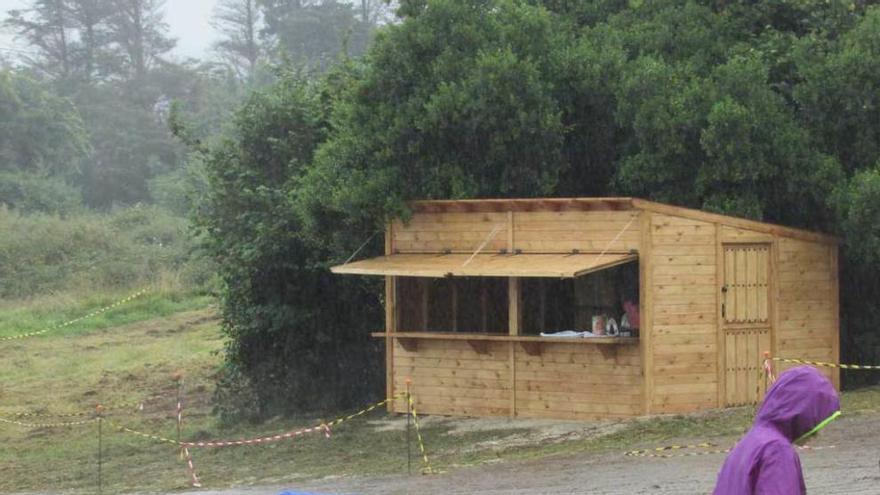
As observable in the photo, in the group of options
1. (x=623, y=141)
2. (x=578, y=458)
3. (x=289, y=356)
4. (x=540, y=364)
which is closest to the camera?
(x=578, y=458)

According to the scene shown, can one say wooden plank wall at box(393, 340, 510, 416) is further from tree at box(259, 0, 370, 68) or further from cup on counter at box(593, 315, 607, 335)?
tree at box(259, 0, 370, 68)

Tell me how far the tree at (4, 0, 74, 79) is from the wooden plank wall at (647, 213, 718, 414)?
210 ft

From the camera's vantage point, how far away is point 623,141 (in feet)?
69.8

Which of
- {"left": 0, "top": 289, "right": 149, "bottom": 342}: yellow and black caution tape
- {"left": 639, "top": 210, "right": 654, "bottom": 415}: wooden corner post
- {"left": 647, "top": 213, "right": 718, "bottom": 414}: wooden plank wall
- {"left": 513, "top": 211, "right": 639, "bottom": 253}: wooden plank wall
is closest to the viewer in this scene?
{"left": 639, "top": 210, "right": 654, "bottom": 415}: wooden corner post

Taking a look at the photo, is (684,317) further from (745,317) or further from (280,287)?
(280,287)

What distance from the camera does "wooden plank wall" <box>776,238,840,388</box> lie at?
18.7 m

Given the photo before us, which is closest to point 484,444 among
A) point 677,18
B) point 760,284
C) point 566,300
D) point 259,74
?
point 566,300

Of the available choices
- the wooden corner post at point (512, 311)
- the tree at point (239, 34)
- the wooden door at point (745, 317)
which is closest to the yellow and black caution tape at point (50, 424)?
the wooden corner post at point (512, 311)

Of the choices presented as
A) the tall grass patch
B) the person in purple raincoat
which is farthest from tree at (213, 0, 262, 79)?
the person in purple raincoat

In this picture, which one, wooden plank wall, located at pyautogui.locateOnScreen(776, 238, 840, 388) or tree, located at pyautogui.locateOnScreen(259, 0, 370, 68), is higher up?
tree, located at pyautogui.locateOnScreen(259, 0, 370, 68)

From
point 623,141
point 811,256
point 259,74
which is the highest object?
point 259,74

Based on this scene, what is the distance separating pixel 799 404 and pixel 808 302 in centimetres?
1388

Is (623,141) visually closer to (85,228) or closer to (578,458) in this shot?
(578,458)

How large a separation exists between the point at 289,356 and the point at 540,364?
20.5ft
